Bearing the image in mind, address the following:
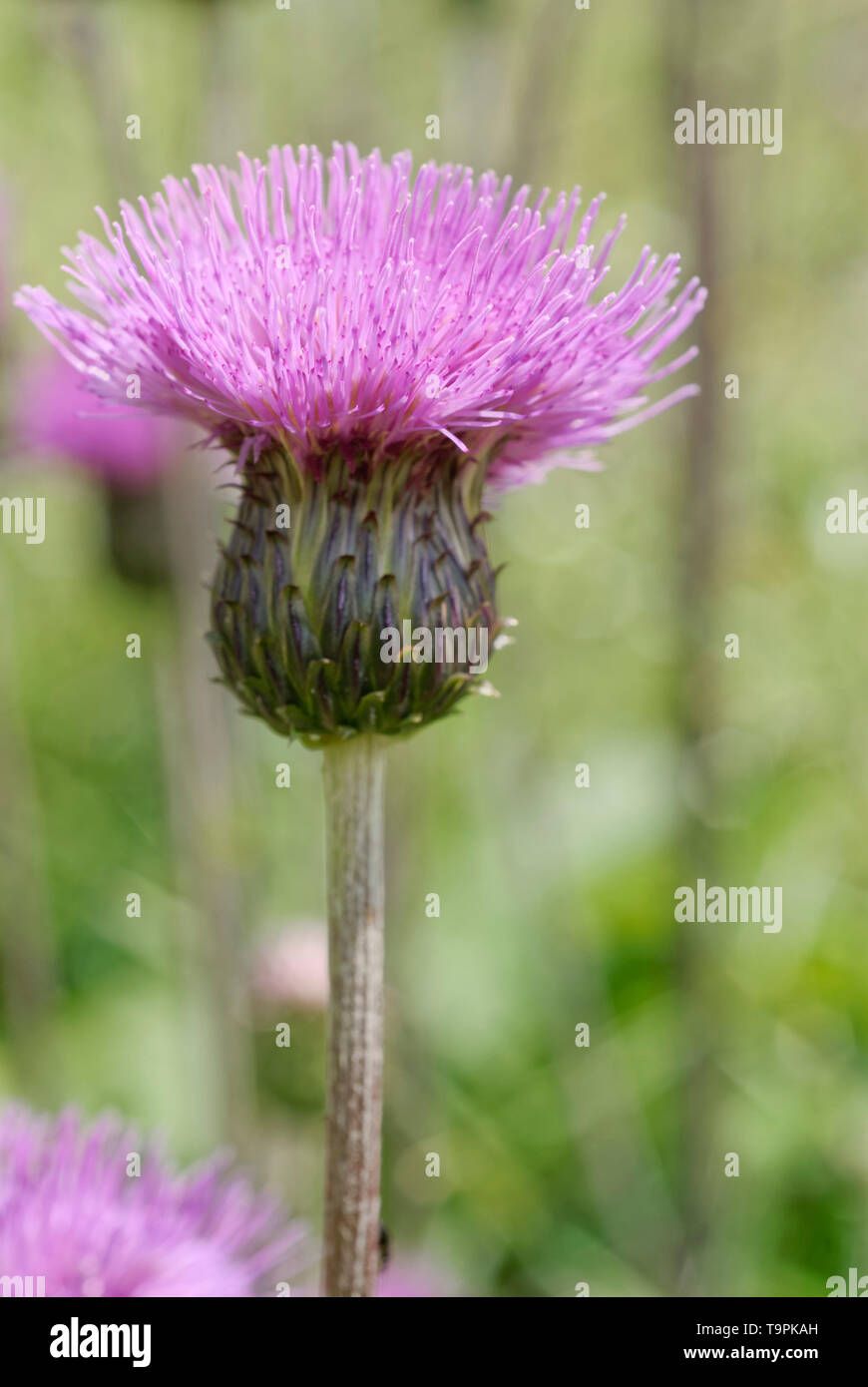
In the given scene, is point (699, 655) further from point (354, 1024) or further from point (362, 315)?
point (362, 315)

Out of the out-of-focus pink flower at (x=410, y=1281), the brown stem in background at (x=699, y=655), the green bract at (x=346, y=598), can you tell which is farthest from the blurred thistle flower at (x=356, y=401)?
the out-of-focus pink flower at (x=410, y=1281)

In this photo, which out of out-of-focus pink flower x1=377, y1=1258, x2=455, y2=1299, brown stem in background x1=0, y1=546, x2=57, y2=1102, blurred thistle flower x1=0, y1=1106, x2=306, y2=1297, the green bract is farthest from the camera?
brown stem in background x1=0, y1=546, x2=57, y2=1102

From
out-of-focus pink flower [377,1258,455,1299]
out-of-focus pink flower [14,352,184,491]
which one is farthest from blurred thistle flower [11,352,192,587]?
out-of-focus pink flower [377,1258,455,1299]

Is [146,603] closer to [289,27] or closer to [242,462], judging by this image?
[289,27]

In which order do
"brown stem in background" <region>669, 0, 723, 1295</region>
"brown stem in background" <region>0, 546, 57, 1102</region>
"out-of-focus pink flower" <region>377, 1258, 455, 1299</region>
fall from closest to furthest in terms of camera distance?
"brown stem in background" <region>669, 0, 723, 1295</region> → "out-of-focus pink flower" <region>377, 1258, 455, 1299</region> → "brown stem in background" <region>0, 546, 57, 1102</region>

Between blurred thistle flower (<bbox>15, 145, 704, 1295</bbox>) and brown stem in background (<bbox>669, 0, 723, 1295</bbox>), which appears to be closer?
blurred thistle flower (<bbox>15, 145, 704, 1295</bbox>)

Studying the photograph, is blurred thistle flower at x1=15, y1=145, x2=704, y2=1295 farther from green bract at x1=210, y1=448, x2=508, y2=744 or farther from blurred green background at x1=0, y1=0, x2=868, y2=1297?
blurred green background at x1=0, y1=0, x2=868, y2=1297
